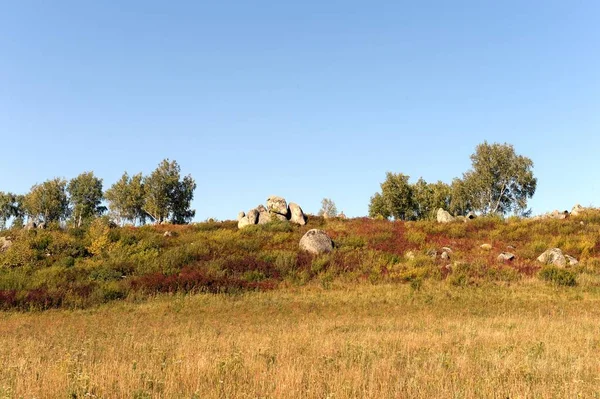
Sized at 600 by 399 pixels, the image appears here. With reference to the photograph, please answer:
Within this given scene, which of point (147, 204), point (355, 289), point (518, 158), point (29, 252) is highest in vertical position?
point (518, 158)

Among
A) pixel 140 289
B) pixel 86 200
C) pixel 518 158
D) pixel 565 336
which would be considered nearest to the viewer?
pixel 565 336

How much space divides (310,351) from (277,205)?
3507 cm

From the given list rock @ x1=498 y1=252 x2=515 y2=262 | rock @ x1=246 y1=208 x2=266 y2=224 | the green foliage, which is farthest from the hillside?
rock @ x1=246 y1=208 x2=266 y2=224

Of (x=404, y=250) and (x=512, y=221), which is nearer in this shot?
(x=404, y=250)

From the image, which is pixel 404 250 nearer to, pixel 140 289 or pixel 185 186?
pixel 140 289

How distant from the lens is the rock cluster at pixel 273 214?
43.0m

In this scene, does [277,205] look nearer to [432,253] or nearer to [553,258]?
[432,253]

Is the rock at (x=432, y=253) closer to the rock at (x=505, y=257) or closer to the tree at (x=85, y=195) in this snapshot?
the rock at (x=505, y=257)

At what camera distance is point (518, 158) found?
79688 mm

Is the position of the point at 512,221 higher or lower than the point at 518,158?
lower

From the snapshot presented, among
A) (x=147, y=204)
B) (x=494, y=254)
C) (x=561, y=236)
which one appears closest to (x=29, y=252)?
(x=494, y=254)

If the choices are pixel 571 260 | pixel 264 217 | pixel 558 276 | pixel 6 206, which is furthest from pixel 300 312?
pixel 6 206

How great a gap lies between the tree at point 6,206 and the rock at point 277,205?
94.2 meters

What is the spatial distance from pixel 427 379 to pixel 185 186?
8438 cm
